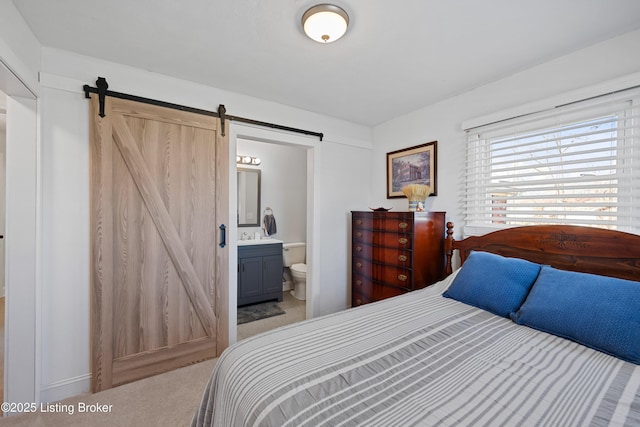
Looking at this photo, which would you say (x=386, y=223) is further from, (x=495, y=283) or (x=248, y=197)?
(x=248, y=197)

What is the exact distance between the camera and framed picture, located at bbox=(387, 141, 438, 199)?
Answer: 2666 millimetres

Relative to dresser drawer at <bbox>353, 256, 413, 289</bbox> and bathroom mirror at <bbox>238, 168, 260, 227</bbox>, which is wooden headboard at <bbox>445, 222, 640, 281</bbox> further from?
bathroom mirror at <bbox>238, 168, 260, 227</bbox>

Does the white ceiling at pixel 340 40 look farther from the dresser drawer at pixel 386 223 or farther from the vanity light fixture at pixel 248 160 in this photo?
the vanity light fixture at pixel 248 160

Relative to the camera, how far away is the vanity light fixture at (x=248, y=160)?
3.97m

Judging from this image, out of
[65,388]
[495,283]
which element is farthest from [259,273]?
[495,283]

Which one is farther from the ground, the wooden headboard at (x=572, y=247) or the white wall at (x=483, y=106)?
the white wall at (x=483, y=106)

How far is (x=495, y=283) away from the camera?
1.66 meters

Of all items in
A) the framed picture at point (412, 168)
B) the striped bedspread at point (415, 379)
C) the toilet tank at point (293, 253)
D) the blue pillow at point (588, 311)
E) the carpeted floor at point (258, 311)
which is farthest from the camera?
the toilet tank at point (293, 253)

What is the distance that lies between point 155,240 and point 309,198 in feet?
5.24

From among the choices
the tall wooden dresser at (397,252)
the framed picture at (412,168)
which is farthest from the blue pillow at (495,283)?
the framed picture at (412,168)

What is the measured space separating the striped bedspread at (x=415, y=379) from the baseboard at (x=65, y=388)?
1.37m

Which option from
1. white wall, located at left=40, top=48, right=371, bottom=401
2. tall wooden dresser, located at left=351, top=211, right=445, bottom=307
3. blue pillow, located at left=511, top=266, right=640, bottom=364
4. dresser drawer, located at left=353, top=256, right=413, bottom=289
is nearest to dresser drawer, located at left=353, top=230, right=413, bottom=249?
tall wooden dresser, located at left=351, top=211, right=445, bottom=307

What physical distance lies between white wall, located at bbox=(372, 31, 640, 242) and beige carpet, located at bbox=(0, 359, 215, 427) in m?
2.65

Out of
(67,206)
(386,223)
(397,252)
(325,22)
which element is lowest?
(397,252)
